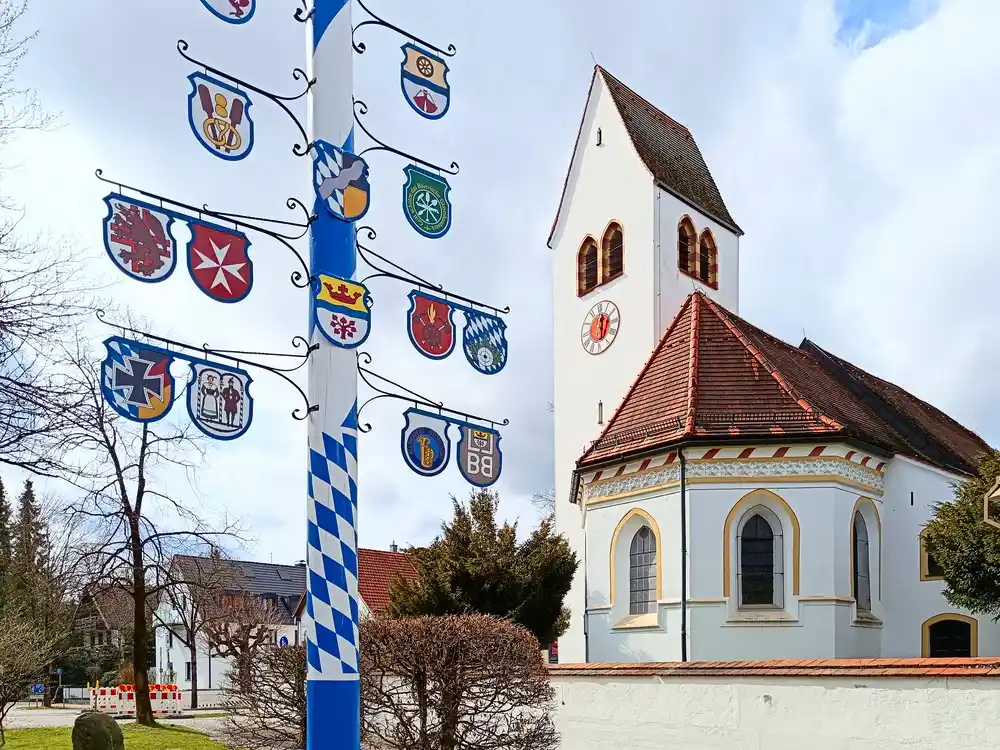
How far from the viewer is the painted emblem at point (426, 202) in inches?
331

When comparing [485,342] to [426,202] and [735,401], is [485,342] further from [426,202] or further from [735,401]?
[735,401]

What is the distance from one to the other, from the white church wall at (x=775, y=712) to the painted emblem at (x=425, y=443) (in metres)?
6.10

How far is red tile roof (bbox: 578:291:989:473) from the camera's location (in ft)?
57.0

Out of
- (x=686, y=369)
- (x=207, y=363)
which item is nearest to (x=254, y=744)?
(x=207, y=363)

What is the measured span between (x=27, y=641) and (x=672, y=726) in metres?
10.5

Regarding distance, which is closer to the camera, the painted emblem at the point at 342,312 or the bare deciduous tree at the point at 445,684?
the painted emblem at the point at 342,312

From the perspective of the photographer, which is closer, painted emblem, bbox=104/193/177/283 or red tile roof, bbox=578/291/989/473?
painted emblem, bbox=104/193/177/283

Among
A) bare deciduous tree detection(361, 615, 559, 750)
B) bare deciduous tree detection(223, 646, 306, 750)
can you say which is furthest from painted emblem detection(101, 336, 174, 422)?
bare deciduous tree detection(223, 646, 306, 750)

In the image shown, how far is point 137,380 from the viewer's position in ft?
21.3

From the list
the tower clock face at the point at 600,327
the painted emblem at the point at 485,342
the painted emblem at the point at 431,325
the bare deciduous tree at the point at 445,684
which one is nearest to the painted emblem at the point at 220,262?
the painted emblem at the point at 431,325

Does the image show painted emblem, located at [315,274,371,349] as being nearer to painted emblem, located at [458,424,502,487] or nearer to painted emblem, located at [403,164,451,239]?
painted emblem, located at [403,164,451,239]

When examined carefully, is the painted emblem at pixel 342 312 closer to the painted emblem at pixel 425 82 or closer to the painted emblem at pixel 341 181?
the painted emblem at pixel 341 181

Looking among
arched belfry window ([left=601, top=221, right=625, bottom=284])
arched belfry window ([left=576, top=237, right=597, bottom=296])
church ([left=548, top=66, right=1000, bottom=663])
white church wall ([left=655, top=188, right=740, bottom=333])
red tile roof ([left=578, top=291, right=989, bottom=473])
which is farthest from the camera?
arched belfry window ([left=576, top=237, right=597, bottom=296])

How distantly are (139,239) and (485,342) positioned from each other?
128 inches
